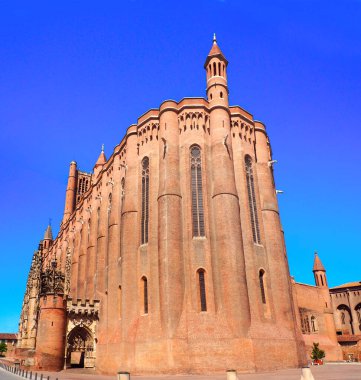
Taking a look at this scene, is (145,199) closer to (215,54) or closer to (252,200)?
(252,200)

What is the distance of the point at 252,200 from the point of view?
3139 centimetres

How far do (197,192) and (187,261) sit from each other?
18.1 ft

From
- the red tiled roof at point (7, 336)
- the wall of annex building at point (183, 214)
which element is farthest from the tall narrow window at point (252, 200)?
the red tiled roof at point (7, 336)

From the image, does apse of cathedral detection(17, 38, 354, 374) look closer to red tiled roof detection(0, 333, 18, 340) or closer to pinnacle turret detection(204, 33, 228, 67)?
pinnacle turret detection(204, 33, 228, 67)

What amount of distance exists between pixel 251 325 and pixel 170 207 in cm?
983

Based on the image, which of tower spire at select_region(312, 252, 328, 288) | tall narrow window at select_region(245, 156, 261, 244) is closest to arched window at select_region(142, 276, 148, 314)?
tall narrow window at select_region(245, 156, 261, 244)

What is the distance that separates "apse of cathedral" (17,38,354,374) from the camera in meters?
24.5

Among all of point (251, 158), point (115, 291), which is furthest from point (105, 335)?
point (251, 158)

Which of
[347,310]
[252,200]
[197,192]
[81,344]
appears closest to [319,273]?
[347,310]

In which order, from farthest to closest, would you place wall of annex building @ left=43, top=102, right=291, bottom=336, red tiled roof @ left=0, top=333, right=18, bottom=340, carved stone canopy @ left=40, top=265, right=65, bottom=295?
red tiled roof @ left=0, top=333, right=18, bottom=340
carved stone canopy @ left=40, top=265, right=65, bottom=295
wall of annex building @ left=43, top=102, right=291, bottom=336

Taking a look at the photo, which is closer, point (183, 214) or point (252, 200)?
point (183, 214)

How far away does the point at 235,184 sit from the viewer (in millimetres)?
30156

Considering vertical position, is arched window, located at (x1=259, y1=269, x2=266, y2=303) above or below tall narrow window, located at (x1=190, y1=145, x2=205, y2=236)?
below

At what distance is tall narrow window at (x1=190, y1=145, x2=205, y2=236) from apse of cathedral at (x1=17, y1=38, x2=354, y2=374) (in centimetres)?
8
